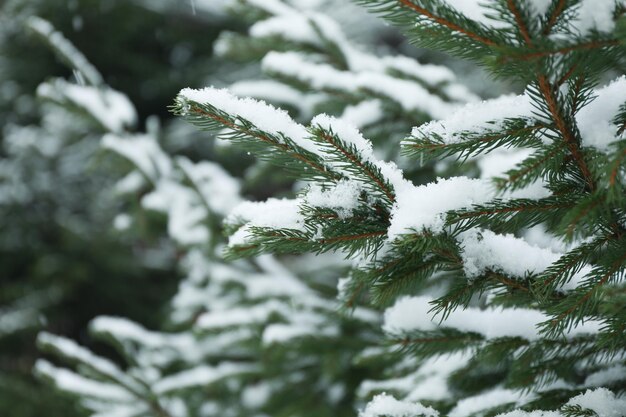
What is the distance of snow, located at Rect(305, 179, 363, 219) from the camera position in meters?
1.02

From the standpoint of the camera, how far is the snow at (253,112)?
3.13 feet

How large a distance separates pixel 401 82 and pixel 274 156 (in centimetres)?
128

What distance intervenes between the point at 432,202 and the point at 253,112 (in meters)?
0.37

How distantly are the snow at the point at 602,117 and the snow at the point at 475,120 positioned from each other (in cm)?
10

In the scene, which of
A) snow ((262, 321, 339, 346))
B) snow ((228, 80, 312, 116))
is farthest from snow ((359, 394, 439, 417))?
snow ((228, 80, 312, 116))

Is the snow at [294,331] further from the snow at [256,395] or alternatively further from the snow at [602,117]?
the snow at [602,117]

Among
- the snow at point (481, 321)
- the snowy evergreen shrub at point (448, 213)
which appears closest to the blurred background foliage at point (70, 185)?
the snowy evergreen shrub at point (448, 213)

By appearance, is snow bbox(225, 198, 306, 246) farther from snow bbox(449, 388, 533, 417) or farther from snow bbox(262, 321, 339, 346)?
snow bbox(262, 321, 339, 346)

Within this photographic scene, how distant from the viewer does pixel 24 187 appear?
5.52m

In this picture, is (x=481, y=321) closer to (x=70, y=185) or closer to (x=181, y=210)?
(x=181, y=210)

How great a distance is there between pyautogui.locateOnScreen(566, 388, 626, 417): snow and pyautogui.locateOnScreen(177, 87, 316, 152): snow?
0.70 m

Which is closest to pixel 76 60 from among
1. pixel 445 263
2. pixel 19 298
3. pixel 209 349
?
pixel 209 349

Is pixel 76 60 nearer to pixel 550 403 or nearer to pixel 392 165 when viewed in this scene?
pixel 392 165

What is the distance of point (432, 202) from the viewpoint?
97 cm
